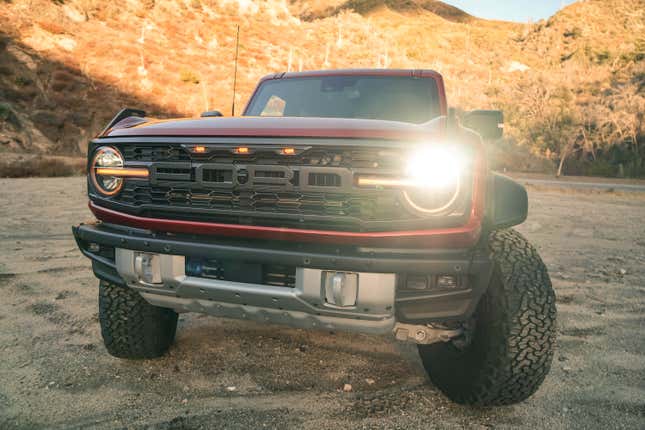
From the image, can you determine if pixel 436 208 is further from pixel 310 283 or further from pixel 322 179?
pixel 310 283

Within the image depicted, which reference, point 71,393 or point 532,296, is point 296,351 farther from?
point 532,296

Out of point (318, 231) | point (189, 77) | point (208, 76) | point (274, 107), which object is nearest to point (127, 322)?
point (318, 231)

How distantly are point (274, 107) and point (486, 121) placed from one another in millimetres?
1585

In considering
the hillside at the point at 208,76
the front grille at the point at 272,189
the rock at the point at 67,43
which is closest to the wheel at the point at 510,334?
the front grille at the point at 272,189

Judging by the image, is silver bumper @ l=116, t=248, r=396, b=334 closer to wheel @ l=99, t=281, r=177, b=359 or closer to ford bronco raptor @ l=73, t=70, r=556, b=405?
ford bronco raptor @ l=73, t=70, r=556, b=405

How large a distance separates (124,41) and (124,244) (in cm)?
3146

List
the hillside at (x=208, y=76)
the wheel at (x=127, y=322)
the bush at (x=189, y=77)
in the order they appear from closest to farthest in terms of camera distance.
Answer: the wheel at (x=127, y=322)
the hillside at (x=208, y=76)
the bush at (x=189, y=77)

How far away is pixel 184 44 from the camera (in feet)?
111

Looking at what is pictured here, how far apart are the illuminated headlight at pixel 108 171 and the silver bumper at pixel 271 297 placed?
0.35m

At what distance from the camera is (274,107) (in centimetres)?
366

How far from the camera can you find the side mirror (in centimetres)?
299

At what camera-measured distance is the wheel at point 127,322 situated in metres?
2.58

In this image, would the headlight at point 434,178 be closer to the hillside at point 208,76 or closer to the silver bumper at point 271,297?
the silver bumper at point 271,297

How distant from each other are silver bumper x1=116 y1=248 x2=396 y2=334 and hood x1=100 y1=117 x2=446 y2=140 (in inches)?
22.3
